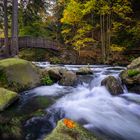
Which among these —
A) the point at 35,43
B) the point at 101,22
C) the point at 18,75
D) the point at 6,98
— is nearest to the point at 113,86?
the point at 18,75

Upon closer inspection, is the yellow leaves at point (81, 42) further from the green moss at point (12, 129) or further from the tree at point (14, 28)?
the green moss at point (12, 129)

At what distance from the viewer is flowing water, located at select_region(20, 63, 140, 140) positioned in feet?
19.7

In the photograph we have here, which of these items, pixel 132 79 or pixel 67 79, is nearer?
pixel 132 79

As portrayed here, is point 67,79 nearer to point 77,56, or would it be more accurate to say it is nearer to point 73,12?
point 77,56

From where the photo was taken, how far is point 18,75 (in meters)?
9.16

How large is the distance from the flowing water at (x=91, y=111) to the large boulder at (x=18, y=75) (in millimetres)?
383

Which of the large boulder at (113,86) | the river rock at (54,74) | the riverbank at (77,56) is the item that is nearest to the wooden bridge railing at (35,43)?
the riverbank at (77,56)

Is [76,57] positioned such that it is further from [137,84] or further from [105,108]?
[105,108]

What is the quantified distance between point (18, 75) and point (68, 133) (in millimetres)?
5481

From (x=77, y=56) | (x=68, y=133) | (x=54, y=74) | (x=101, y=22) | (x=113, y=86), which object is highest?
(x=101, y=22)

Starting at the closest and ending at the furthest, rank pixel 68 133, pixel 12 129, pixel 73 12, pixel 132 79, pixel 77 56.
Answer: pixel 68 133 → pixel 12 129 → pixel 132 79 → pixel 73 12 → pixel 77 56

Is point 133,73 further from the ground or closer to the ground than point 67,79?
further from the ground

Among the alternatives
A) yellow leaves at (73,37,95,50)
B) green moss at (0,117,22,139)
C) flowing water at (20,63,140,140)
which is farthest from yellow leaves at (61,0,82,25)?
green moss at (0,117,22,139)

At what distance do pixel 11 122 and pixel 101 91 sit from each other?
3868 millimetres
